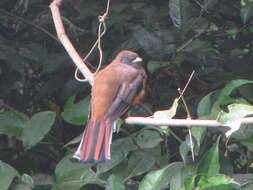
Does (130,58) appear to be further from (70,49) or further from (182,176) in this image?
(182,176)

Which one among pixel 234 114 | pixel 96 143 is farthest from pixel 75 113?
pixel 234 114

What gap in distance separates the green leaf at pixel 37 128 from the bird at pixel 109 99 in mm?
208

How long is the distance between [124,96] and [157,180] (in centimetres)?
82

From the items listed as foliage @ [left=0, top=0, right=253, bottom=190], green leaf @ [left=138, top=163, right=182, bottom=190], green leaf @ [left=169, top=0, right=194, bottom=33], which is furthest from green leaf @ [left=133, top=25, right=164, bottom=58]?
green leaf @ [left=138, top=163, right=182, bottom=190]

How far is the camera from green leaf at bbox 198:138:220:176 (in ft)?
10.6

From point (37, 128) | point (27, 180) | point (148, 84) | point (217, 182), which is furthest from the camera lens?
point (148, 84)

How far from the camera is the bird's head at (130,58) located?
4352 millimetres

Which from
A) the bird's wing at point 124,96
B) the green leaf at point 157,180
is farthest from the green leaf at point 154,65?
the green leaf at point 157,180

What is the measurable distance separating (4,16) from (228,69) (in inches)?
58.7

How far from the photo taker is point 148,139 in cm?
378

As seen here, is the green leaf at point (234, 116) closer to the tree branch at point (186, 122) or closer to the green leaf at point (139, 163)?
the tree branch at point (186, 122)

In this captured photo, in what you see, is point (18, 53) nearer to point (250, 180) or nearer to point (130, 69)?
point (130, 69)

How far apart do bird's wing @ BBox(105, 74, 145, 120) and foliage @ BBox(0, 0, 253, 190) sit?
0.12 metres

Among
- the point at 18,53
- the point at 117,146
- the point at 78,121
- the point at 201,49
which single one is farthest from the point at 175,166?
the point at 18,53
